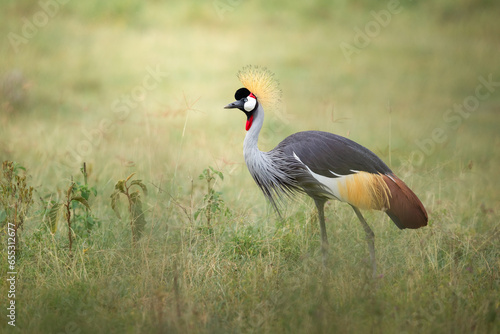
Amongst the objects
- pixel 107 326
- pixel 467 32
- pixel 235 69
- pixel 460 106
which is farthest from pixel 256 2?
pixel 107 326

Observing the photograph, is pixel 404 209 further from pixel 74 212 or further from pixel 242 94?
pixel 74 212

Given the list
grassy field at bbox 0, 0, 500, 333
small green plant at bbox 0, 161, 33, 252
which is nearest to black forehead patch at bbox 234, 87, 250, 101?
grassy field at bbox 0, 0, 500, 333

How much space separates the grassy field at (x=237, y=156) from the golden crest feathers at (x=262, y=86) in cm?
72

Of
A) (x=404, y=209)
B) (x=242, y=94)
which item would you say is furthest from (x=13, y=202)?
(x=404, y=209)

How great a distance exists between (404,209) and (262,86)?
4.67 ft

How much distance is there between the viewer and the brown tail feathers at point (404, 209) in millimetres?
4258

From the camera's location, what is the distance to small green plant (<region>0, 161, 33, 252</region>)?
429 centimetres

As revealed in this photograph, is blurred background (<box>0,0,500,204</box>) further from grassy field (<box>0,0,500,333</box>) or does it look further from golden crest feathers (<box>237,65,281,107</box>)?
golden crest feathers (<box>237,65,281,107</box>)

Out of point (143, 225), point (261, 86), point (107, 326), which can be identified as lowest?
point (107, 326)

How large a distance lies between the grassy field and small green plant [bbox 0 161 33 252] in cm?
17

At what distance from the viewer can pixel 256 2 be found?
17.0 metres

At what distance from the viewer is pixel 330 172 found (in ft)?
14.1

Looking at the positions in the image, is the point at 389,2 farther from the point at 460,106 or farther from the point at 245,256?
the point at 245,256

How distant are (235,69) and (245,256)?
880cm
